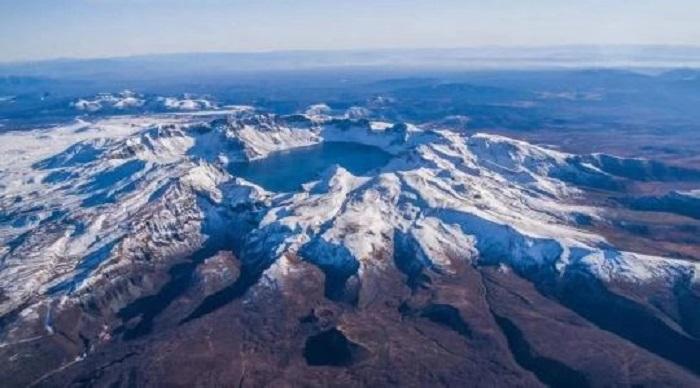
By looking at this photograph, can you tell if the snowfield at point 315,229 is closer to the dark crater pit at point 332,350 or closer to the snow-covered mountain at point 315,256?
the snow-covered mountain at point 315,256

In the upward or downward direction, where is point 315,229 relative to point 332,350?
upward

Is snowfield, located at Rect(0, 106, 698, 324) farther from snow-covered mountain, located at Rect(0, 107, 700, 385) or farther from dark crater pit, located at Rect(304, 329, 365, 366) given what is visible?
dark crater pit, located at Rect(304, 329, 365, 366)

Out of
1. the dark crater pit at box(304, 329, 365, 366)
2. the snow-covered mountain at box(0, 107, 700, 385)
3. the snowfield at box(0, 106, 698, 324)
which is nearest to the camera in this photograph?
the dark crater pit at box(304, 329, 365, 366)

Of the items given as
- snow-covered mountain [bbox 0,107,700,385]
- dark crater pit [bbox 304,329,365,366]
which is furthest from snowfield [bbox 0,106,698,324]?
dark crater pit [bbox 304,329,365,366]

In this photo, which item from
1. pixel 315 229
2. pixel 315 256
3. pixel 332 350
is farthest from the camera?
pixel 315 229

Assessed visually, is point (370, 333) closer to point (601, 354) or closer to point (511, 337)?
point (511, 337)

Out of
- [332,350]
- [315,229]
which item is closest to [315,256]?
[315,229]

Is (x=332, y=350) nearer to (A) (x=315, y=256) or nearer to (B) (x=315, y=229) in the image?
(A) (x=315, y=256)

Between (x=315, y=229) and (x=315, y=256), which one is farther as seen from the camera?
(x=315, y=229)

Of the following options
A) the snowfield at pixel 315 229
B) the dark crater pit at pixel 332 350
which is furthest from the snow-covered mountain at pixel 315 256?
the dark crater pit at pixel 332 350

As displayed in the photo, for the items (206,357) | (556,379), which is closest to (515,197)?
(556,379)

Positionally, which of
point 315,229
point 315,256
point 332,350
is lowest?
point 332,350
